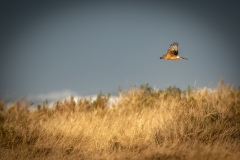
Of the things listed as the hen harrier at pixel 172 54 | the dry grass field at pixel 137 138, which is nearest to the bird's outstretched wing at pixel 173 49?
the hen harrier at pixel 172 54

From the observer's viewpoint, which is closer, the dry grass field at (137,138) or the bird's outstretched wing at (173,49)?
the dry grass field at (137,138)

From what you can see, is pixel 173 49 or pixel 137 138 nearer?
pixel 137 138

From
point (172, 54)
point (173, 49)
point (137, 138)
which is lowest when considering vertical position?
point (137, 138)

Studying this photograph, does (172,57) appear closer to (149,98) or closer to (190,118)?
(190,118)

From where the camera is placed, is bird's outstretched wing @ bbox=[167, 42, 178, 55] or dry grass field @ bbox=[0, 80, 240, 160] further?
bird's outstretched wing @ bbox=[167, 42, 178, 55]

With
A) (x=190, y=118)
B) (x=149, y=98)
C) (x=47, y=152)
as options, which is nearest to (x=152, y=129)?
(x=190, y=118)

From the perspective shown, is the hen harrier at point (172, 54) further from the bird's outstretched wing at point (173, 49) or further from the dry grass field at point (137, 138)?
the dry grass field at point (137, 138)

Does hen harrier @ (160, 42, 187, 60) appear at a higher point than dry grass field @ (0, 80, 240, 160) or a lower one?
higher

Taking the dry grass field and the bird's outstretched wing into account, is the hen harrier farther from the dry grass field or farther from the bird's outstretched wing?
the dry grass field

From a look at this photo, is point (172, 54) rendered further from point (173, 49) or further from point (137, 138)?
point (137, 138)

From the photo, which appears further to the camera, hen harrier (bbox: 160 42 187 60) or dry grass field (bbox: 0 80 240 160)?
hen harrier (bbox: 160 42 187 60)

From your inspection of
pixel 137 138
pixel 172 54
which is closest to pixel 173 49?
pixel 172 54

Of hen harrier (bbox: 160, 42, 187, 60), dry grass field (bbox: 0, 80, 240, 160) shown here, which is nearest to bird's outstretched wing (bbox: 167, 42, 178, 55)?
hen harrier (bbox: 160, 42, 187, 60)

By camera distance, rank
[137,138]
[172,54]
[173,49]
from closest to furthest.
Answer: [137,138]
[172,54]
[173,49]
